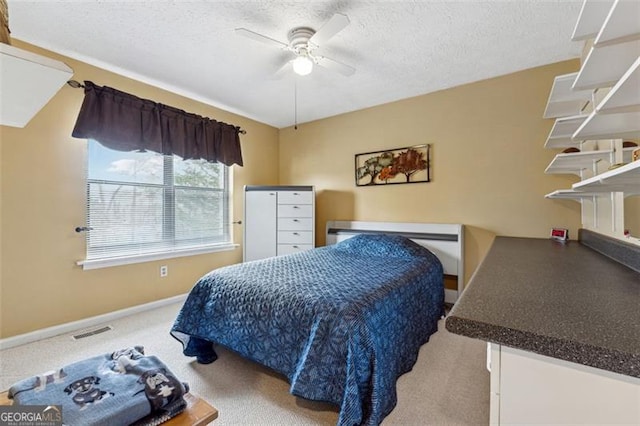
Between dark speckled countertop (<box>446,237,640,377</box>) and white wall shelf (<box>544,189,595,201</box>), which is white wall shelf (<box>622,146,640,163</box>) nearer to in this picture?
white wall shelf (<box>544,189,595,201</box>)

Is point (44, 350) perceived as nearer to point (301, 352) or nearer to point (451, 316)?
point (301, 352)

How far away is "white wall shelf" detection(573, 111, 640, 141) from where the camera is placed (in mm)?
942

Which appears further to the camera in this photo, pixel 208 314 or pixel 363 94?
pixel 363 94

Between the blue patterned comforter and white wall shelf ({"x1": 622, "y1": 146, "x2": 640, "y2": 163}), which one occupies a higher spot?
white wall shelf ({"x1": 622, "y1": 146, "x2": 640, "y2": 163})

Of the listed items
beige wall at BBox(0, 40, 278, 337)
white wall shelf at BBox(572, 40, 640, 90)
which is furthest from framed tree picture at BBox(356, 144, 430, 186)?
beige wall at BBox(0, 40, 278, 337)

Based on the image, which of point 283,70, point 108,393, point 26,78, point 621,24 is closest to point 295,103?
point 283,70

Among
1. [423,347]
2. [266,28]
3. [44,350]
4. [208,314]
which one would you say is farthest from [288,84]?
[44,350]

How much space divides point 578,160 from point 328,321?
1.98m

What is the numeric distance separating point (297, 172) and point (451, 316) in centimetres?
402

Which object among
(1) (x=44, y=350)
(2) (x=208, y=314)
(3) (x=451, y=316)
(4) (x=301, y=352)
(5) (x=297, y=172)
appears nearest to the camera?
(3) (x=451, y=316)

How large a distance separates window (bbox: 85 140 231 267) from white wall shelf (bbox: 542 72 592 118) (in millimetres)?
3621

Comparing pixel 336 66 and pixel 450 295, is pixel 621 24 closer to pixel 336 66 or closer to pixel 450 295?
pixel 336 66

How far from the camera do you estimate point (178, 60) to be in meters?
2.63

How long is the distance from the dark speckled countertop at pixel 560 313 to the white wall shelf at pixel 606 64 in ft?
2.40
